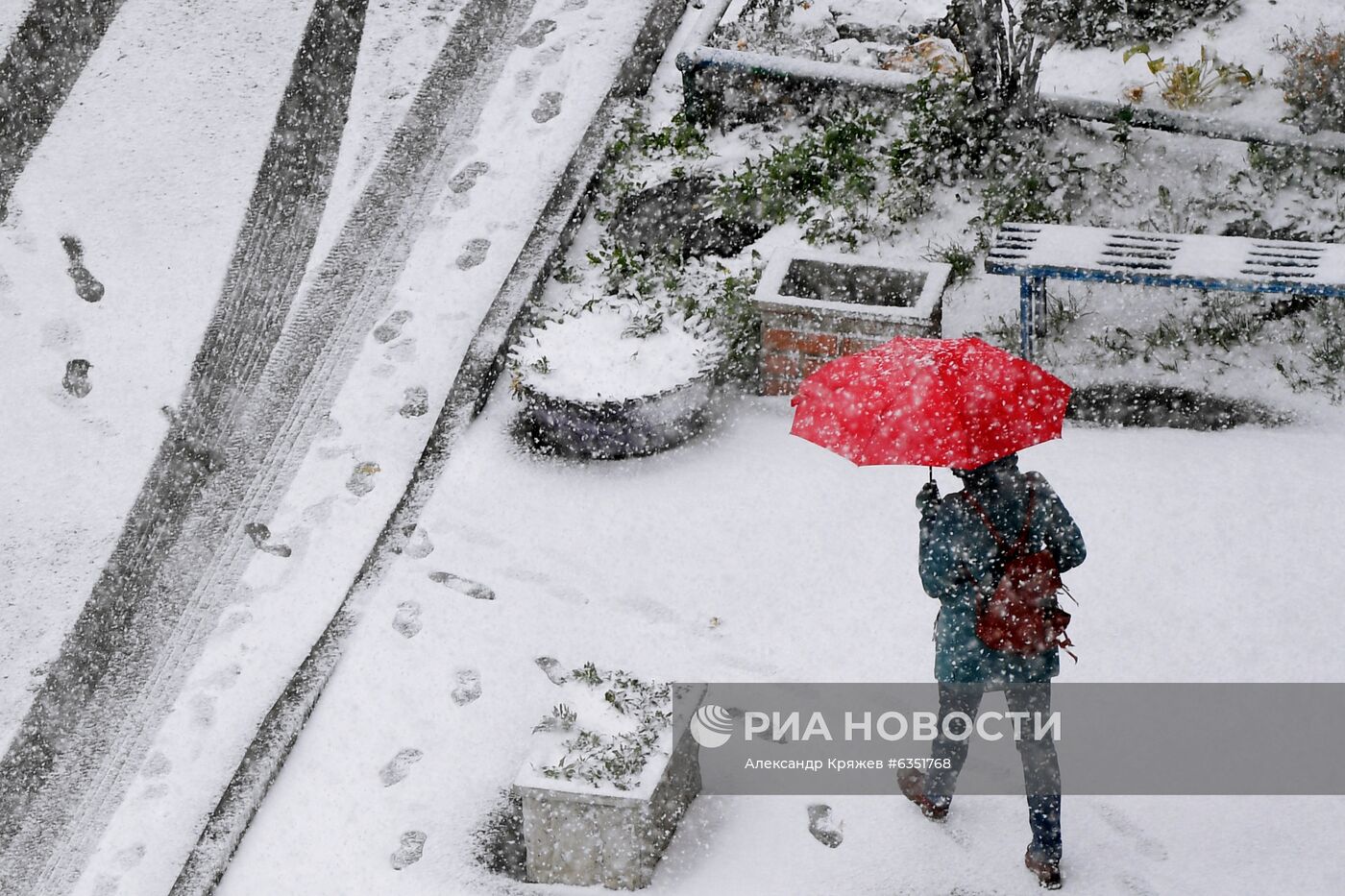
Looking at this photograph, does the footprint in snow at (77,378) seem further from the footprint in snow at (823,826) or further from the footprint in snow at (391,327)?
the footprint in snow at (823,826)

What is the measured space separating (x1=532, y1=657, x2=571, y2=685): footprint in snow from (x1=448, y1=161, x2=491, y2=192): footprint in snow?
3.33 metres

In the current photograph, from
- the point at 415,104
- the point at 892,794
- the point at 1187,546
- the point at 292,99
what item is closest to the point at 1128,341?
the point at 1187,546

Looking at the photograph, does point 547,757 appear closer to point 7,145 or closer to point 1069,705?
point 1069,705

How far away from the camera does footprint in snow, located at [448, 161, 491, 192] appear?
793 cm

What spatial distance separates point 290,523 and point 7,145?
3605 millimetres

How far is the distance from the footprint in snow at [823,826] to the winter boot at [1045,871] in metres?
0.57

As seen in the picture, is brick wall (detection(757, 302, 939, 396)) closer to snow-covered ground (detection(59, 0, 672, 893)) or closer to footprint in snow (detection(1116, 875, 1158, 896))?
snow-covered ground (detection(59, 0, 672, 893))

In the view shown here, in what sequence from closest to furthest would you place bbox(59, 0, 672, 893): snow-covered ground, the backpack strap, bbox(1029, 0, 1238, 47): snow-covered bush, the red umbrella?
the red umbrella, the backpack strap, bbox(59, 0, 672, 893): snow-covered ground, bbox(1029, 0, 1238, 47): snow-covered bush

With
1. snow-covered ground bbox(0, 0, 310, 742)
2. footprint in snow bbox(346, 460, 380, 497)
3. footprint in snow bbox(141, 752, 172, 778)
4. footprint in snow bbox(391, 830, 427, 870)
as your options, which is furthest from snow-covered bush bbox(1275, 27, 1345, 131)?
footprint in snow bbox(141, 752, 172, 778)

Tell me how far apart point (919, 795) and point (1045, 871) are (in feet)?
1.50

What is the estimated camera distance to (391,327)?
716 cm

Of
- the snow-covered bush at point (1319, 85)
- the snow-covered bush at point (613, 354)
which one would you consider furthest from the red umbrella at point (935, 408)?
the snow-covered bush at point (1319, 85)

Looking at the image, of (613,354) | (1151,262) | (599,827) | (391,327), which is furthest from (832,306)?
(599,827)

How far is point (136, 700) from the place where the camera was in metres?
5.55
